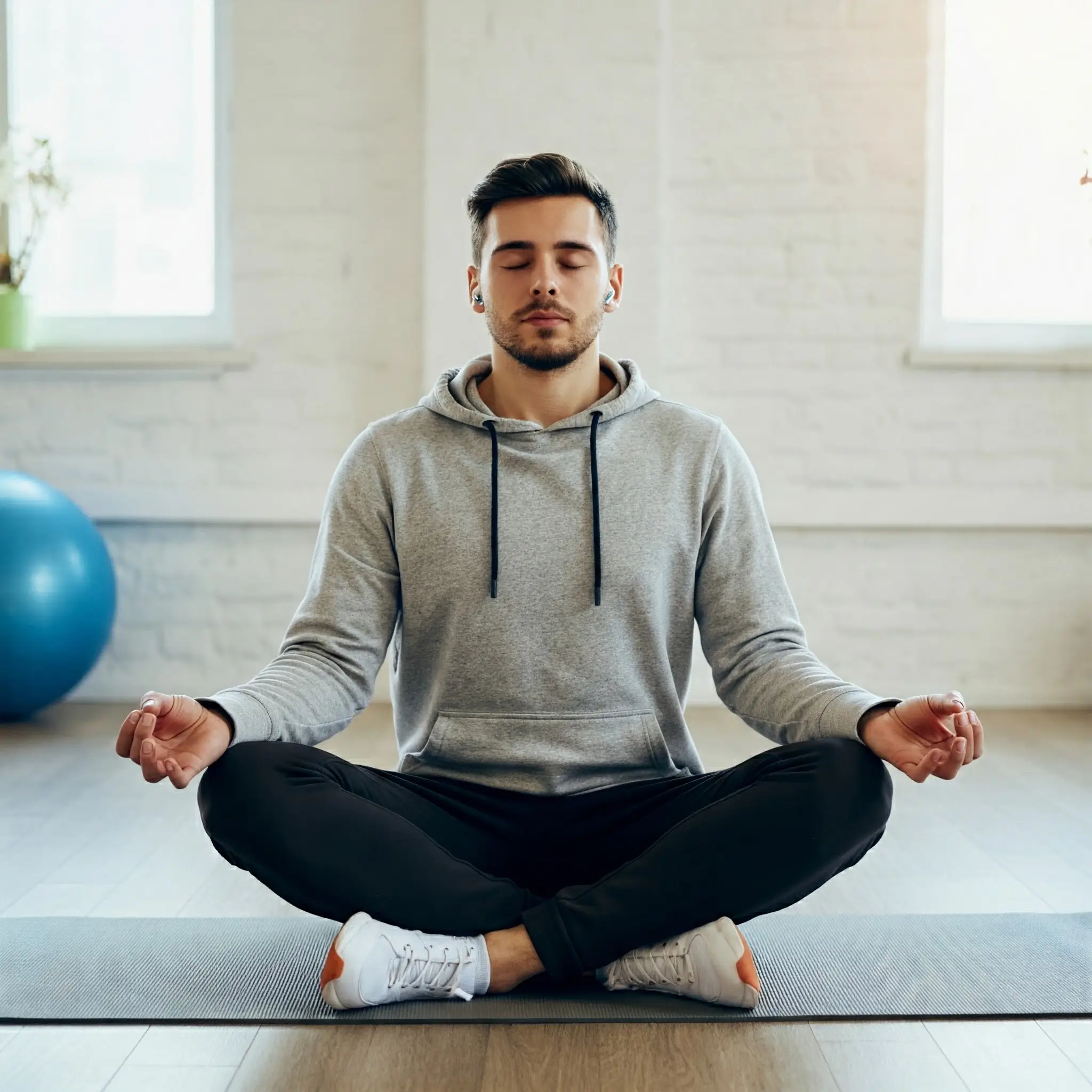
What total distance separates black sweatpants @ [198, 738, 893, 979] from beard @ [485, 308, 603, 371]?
23.5 inches

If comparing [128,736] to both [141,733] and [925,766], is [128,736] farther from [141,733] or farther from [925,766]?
[925,766]

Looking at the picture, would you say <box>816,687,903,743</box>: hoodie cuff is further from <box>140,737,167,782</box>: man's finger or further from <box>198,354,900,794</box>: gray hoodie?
<box>140,737,167,782</box>: man's finger

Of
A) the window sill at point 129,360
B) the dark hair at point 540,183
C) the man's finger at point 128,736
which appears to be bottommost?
the man's finger at point 128,736

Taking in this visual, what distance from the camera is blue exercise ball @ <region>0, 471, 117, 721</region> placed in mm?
3043

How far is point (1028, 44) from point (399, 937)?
3015mm

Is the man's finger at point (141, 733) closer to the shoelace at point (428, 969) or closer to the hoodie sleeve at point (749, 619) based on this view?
the shoelace at point (428, 969)

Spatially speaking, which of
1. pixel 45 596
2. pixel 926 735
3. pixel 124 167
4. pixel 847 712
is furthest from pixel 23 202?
pixel 926 735

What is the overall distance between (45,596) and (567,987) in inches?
75.8

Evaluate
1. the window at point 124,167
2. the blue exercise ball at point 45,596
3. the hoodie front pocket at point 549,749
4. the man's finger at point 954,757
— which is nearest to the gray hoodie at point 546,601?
the hoodie front pocket at point 549,749

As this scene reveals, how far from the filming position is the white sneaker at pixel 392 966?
151 centimetres

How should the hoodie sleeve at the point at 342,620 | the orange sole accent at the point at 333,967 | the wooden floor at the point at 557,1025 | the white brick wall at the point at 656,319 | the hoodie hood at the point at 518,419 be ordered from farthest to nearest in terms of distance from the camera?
the white brick wall at the point at 656,319 < the hoodie hood at the point at 518,419 < the hoodie sleeve at the point at 342,620 < the orange sole accent at the point at 333,967 < the wooden floor at the point at 557,1025

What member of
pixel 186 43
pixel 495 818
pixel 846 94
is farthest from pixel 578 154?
pixel 495 818

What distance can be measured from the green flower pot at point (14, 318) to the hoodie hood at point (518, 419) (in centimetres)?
201

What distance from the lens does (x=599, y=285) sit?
182cm
